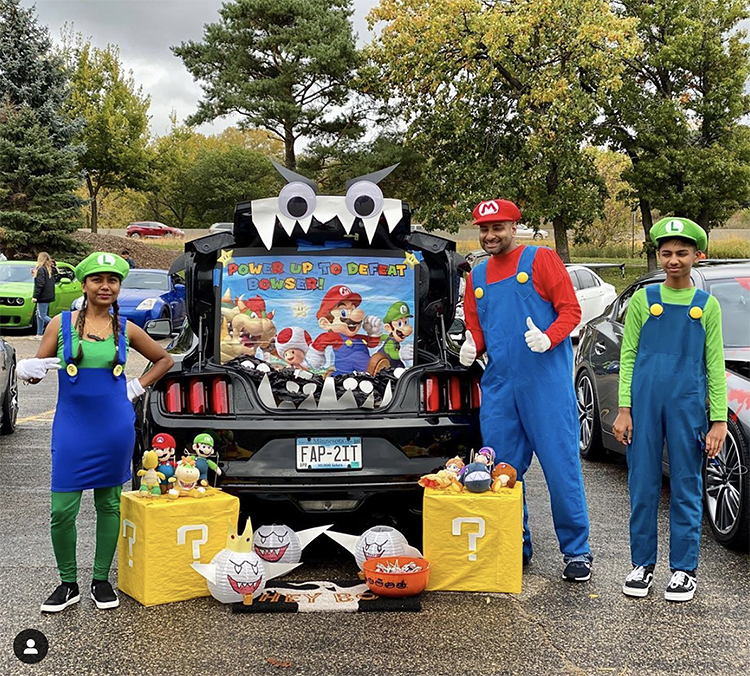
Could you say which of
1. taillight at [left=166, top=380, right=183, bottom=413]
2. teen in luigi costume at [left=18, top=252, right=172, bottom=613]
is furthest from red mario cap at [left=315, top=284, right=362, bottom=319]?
teen in luigi costume at [left=18, top=252, right=172, bottom=613]

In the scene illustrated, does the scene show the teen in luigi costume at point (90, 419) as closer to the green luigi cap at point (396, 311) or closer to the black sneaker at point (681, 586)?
the green luigi cap at point (396, 311)

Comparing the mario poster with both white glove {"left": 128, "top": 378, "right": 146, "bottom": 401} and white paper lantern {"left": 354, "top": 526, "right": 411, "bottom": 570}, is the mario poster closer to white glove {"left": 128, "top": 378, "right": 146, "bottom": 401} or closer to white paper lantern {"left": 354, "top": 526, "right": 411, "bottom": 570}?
white glove {"left": 128, "top": 378, "right": 146, "bottom": 401}

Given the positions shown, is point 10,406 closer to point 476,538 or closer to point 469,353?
point 469,353

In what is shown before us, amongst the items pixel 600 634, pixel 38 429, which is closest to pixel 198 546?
pixel 600 634

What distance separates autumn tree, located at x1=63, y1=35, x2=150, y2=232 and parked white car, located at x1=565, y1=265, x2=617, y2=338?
1032 inches

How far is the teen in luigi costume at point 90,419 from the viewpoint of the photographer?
4355 mm

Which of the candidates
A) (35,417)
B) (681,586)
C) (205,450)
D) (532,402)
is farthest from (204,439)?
(35,417)

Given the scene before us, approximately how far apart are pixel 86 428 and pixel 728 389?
140 inches

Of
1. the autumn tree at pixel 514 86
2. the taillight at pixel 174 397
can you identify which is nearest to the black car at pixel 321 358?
the taillight at pixel 174 397

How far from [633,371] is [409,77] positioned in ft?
94.2

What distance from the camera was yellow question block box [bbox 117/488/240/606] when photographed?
14.3 feet

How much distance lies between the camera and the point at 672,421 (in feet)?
15.2

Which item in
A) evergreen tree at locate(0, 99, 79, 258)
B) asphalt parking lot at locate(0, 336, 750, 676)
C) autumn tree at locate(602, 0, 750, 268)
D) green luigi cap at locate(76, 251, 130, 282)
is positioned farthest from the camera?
autumn tree at locate(602, 0, 750, 268)

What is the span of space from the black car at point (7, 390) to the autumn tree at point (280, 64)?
95.4 ft
